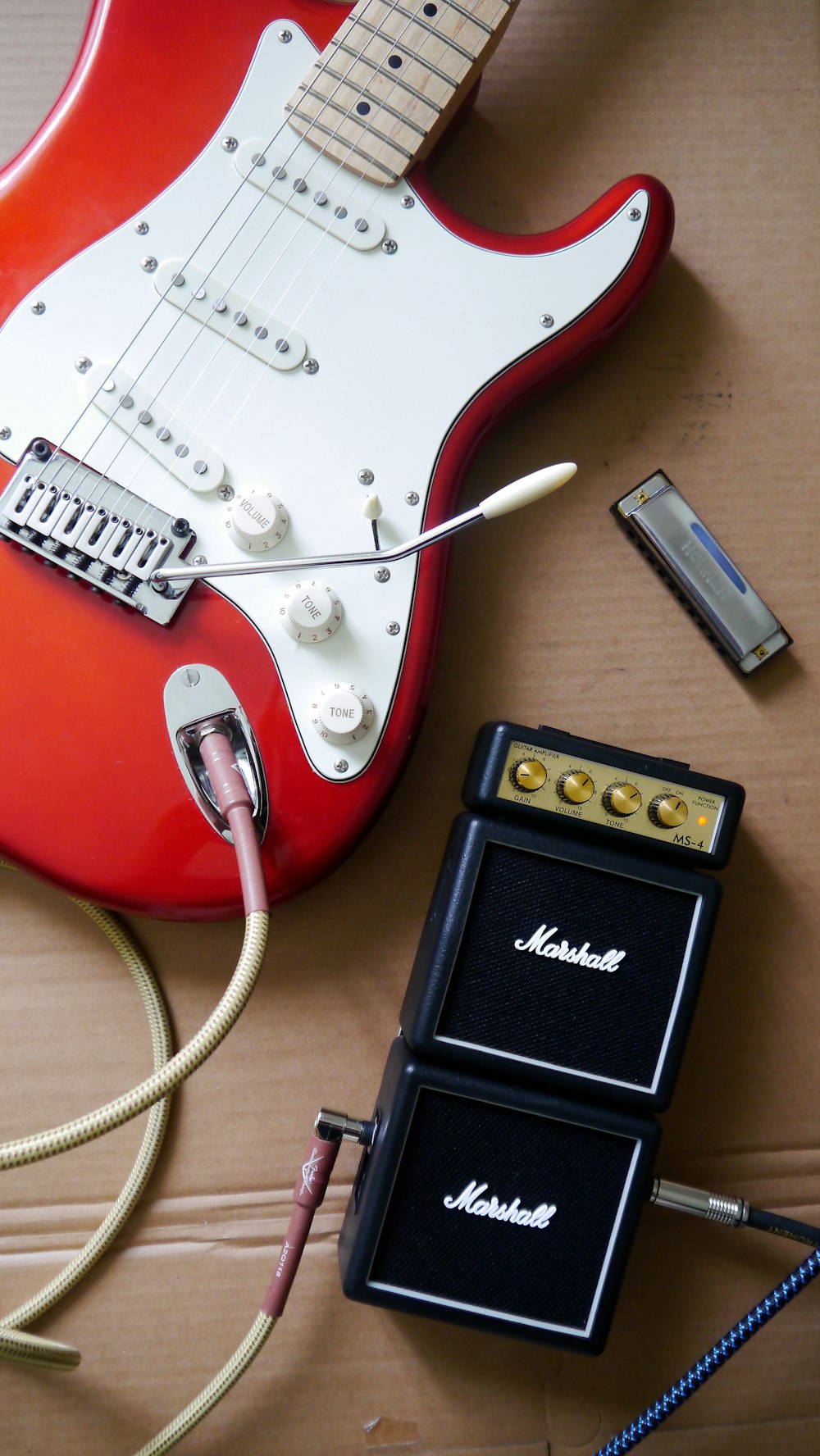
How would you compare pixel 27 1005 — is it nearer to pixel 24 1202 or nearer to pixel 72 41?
pixel 24 1202

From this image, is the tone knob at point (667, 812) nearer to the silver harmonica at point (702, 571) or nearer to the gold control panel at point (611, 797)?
the gold control panel at point (611, 797)

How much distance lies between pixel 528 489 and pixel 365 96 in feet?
1.37

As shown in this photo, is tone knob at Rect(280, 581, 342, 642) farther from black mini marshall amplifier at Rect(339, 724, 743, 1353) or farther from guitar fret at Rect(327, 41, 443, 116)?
guitar fret at Rect(327, 41, 443, 116)

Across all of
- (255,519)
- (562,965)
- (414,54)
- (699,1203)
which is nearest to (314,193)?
(414,54)

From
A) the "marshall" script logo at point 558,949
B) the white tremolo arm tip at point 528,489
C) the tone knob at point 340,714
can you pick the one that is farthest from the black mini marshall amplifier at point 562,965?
the white tremolo arm tip at point 528,489

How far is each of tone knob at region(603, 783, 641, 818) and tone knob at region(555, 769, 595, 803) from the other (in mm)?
16

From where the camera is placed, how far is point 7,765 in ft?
2.55

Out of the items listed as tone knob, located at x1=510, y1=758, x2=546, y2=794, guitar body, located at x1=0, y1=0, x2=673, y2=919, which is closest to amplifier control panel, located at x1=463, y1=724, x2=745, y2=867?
tone knob, located at x1=510, y1=758, x2=546, y2=794

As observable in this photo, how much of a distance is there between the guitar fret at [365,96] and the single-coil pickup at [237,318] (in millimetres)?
179

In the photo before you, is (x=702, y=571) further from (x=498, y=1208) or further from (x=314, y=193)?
(x=498, y=1208)

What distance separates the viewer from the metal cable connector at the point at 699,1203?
0.80m

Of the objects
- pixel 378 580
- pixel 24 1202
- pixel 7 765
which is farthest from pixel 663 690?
pixel 24 1202

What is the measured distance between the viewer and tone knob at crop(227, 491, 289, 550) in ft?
2.58

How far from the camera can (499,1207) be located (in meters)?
0.75
